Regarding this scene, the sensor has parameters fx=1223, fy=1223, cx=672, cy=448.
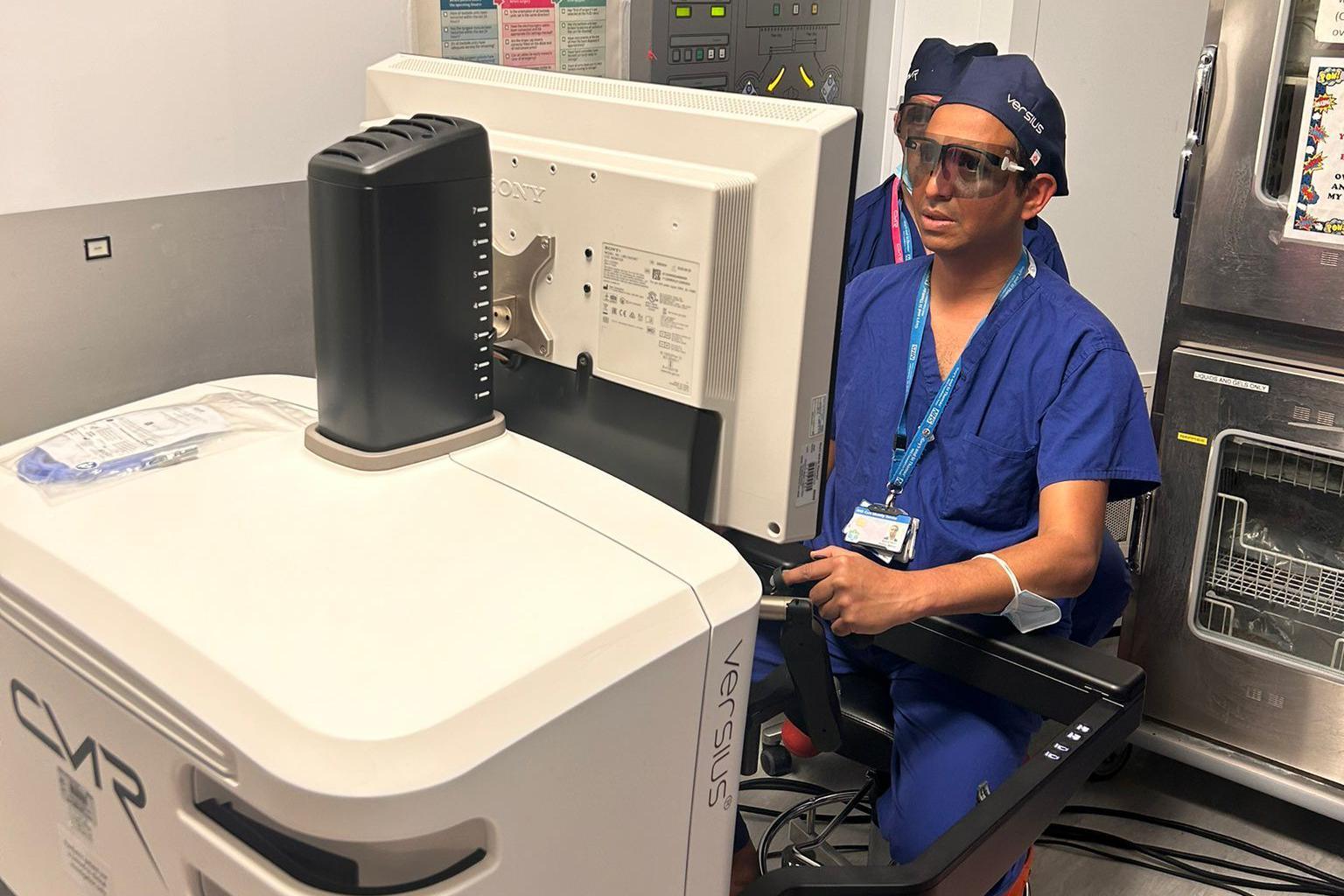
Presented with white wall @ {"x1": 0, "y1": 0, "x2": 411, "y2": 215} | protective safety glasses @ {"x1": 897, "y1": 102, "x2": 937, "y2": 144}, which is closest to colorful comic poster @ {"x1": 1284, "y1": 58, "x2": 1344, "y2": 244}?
protective safety glasses @ {"x1": 897, "y1": 102, "x2": 937, "y2": 144}

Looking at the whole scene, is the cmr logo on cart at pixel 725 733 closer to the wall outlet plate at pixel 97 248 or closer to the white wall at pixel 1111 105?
the wall outlet plate at pixel 97 248

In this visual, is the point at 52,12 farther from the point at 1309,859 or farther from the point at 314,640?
the point at 1309,859

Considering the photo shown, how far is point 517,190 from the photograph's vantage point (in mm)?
1147

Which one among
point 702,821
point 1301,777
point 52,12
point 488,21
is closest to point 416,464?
point 702,821

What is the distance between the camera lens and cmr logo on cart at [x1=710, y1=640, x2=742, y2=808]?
942 mm

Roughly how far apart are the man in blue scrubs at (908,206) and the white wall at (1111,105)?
1.31 ft

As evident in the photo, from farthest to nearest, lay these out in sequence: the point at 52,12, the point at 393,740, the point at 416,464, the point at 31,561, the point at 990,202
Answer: the point at 990,202 → the point at 52,12 → the point at 416,464 → the point at 31,561 → the point at 393,740

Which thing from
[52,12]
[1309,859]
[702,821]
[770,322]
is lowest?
[1309,859]

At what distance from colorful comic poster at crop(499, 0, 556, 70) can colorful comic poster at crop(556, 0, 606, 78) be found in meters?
0.03

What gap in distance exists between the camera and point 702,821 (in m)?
0.98

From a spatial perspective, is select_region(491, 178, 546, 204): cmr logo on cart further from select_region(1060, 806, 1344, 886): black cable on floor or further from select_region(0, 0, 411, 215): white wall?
select_region(1060, 806, 1344, 886): black cable on floor

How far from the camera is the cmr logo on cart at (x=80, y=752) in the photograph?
90 cm

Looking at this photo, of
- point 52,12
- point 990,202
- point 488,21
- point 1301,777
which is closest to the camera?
point 52,12

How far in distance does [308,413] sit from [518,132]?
13.4 inches
